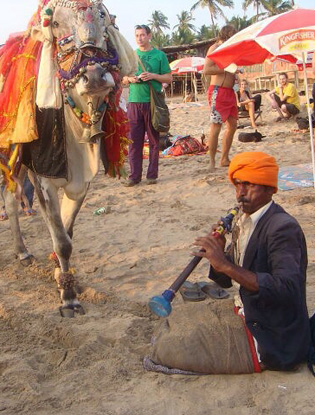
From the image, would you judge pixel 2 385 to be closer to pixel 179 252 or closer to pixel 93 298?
pixel 93 298

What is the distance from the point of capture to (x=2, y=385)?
2.56 meters

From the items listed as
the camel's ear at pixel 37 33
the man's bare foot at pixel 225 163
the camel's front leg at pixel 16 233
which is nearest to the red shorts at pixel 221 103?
the man's bare foot at pixel 225 163

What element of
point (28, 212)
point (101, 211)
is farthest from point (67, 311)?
point (28, 212)

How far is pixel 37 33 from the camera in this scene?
3.36 m

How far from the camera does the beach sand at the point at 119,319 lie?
2389 mm

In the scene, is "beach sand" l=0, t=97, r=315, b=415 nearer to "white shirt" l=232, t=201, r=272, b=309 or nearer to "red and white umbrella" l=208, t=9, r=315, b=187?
"white shirt" l=232, t=201, r=272, b=309

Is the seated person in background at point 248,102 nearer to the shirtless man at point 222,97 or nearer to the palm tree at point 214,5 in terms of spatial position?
the shirtless man at point 222,97

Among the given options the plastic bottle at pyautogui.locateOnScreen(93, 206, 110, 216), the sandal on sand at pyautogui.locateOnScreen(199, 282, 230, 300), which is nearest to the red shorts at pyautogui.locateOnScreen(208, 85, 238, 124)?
the plastic bottle at pyautogui.locateOnScreen(93, 206, 110, 216)

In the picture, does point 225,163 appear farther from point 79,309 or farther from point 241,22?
point 241,22

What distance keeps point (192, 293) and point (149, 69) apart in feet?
13.4

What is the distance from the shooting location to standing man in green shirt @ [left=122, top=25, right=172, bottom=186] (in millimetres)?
6680

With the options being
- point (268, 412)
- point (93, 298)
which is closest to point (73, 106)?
point (93, 298)

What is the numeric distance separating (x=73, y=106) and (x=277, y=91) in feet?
41.4

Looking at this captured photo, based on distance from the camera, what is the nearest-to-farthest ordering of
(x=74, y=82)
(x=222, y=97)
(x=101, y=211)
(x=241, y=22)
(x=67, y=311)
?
(x=74, y=82) → (x=67, y=311) → (x=101, y=211) → (x=222, y=97) → (x=241, y=22)
